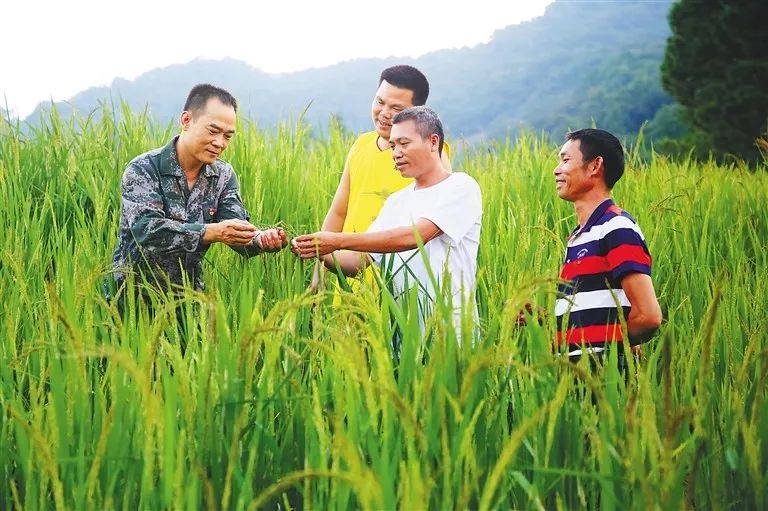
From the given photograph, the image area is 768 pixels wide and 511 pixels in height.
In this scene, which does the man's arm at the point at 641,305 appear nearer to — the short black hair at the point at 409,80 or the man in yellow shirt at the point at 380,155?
the man in yellow shirt at the point at 380,155

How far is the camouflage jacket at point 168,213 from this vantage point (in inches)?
117

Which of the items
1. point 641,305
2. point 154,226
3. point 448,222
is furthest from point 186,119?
point 641,305

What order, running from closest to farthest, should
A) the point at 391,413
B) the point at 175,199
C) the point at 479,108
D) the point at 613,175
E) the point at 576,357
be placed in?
the point at 391,413 < the point at 576,357 < the point at 613,175 < the point at 175,199 < the point at 479,108

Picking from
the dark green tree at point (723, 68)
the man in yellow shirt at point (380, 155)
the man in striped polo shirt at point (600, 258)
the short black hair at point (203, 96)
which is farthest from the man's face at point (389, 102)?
the dark green tree at point (723, 68)

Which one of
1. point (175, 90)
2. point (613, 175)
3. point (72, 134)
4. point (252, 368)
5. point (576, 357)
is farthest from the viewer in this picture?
point (175, 90)

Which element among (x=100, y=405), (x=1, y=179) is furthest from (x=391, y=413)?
(x=1, y=179)

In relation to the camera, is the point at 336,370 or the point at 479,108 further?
the point at 479,108

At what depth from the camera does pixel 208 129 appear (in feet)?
10.0

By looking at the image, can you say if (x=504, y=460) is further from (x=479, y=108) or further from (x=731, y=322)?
(x=479, y=108)

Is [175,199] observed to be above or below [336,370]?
above

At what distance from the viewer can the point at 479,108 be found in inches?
4980

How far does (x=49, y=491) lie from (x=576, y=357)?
5.16 ft

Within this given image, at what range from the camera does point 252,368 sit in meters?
1.64

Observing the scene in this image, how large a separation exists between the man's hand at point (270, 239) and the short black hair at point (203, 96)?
0.54 m
